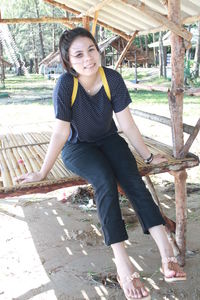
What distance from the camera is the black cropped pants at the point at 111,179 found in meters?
2.15

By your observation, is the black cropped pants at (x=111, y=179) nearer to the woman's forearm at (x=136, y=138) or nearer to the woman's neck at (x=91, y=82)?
the woman's forearm at (x=136, y=138)

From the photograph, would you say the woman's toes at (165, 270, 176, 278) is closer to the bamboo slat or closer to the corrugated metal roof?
the bamboo slat

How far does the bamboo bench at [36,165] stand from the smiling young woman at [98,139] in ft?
0.31

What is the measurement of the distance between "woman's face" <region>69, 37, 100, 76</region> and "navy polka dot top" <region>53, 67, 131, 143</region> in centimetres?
12

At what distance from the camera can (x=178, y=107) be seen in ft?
9.98

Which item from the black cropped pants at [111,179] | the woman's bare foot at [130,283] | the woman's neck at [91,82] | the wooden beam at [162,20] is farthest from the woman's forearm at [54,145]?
the wooden beam at [162,20]

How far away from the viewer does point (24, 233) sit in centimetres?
427

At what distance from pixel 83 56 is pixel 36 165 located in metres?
1.11

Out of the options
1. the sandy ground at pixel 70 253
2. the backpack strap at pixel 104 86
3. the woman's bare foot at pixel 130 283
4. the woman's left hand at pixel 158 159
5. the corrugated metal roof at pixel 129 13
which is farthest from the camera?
the corrugated metal roof at pixel 129 13

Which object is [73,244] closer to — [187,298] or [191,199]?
[187,298]

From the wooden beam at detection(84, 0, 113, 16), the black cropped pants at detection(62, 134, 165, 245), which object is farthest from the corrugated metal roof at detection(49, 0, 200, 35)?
the black cropped pants at detection(62, 134, 165, 245)

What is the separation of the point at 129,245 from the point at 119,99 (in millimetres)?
1917

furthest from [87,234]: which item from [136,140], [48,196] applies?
[136,140]

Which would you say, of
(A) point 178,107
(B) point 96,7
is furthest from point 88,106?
(B) point 96,7
